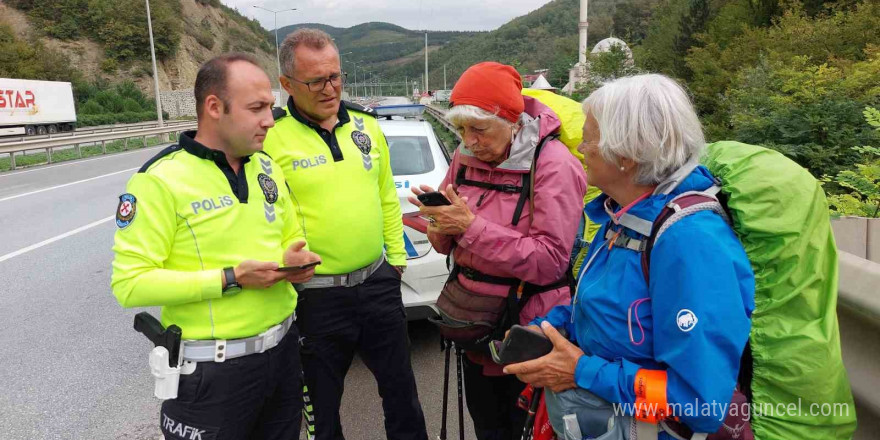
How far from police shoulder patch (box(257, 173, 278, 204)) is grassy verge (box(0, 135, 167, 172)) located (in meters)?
17.9

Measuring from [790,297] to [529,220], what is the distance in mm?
1048

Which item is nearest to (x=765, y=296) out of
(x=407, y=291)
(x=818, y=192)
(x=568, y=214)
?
(x=818, y=192)

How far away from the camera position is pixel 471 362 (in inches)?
99.3

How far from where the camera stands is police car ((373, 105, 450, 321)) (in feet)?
13.1

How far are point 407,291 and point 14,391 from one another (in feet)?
8.93

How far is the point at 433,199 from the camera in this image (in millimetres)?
2178

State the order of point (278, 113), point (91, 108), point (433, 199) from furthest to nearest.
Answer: point (91, 108) < point (278, 113) < point (433, 199)

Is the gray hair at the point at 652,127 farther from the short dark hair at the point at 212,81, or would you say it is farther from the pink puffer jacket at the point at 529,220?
the short dark hair at the point at 212,81

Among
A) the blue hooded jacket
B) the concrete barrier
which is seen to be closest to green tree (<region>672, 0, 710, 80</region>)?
the concrete barrier

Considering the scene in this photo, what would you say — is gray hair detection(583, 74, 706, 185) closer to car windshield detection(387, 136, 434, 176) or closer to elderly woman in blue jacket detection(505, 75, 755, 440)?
elderly woman in blue jacket detection(505, 75, 755, 440)

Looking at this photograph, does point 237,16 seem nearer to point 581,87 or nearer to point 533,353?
point 581,87

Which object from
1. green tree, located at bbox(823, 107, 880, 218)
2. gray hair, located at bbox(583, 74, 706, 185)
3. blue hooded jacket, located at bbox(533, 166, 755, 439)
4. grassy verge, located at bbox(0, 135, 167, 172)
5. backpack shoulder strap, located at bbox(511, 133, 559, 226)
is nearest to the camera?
blue hooded jacket, located at bbox(533, 166, 755, 439)

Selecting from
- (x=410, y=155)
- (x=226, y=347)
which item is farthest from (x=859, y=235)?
(x=410, y=155)

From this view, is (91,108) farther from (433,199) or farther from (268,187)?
(433,199)
